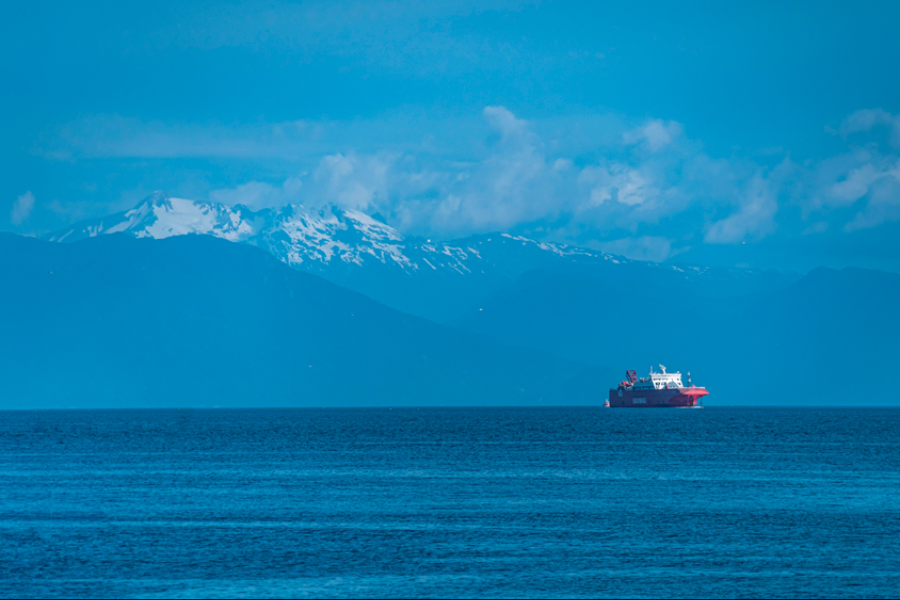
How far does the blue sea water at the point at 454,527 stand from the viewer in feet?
129

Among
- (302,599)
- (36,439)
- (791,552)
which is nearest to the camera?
(302,599)

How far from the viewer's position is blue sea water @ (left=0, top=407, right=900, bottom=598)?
1553 inches

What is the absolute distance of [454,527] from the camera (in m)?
52.0

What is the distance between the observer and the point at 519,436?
149 m

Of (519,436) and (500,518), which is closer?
(500,518)

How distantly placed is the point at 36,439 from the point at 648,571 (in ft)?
417

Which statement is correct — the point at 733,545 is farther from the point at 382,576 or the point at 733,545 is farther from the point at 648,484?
the point at 648,484

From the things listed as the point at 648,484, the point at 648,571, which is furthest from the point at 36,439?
the point at 648,571

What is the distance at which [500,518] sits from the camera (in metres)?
55.2

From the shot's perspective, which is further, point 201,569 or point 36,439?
point 36,439

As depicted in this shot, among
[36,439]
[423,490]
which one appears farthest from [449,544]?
[36,439]

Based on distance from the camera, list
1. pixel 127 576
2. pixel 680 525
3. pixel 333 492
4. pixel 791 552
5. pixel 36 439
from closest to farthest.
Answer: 1. pixel 127 576
2. pixel 791 552
3. pixel 680 525
4. pixel 333 492
5. pixel 36 439

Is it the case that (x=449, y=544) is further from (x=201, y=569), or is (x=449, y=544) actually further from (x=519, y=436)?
(x=519, y=436)

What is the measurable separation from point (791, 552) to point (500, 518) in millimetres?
16004
